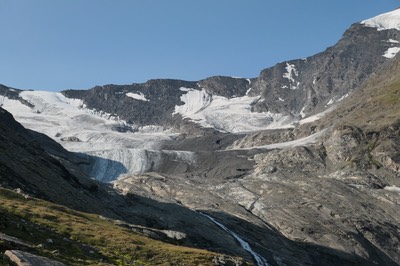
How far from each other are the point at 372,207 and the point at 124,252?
15432 cm

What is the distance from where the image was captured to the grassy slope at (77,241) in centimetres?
3403

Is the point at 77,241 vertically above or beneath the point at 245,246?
above

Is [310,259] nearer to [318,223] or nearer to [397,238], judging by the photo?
[318,223]

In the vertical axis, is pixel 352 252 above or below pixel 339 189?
below

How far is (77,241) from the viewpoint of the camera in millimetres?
40875

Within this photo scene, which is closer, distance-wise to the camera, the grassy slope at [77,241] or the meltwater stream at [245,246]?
the grassy slope at [77,241]

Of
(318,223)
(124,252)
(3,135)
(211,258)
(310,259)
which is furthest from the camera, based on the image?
(318,223)

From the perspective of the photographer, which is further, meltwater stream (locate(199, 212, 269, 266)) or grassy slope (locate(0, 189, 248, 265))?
meltwater stream (locate(199, 212, 269, 266))

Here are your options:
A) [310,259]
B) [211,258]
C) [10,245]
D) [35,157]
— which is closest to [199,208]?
[310,259]

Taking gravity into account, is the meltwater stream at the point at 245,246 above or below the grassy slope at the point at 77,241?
below

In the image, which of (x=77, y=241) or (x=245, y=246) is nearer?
(x=77, y=241)

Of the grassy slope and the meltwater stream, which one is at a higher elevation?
the grassy slope

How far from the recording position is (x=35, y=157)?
97.4 meters

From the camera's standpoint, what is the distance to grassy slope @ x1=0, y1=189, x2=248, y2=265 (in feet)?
112
